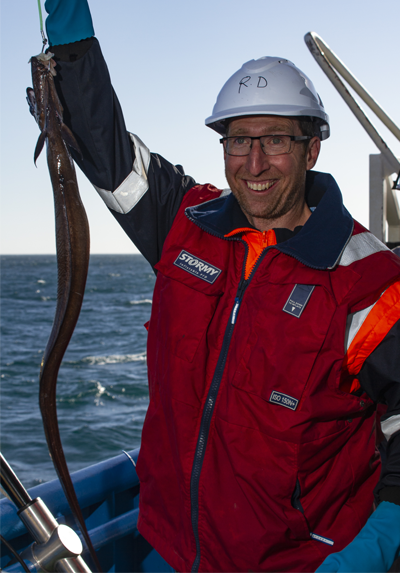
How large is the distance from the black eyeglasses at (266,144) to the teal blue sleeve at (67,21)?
0.73m

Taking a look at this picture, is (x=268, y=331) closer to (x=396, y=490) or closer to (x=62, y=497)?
(x=396, y=490)

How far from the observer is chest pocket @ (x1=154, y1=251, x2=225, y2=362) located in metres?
1.97

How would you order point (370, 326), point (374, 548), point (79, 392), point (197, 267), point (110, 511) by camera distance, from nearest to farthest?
point (374, 548) < point (370, 326) < point (197, 267) < point (110, 511) < point (79, 392)

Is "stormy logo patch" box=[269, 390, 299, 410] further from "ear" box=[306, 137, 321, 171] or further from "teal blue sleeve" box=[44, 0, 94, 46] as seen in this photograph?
"teal blue sleeve" box=[44, 0, 94, 46]

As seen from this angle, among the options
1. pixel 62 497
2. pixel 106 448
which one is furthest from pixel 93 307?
pixel 62 497

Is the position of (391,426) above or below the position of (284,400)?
below

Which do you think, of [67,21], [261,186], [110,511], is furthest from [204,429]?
[67,21]

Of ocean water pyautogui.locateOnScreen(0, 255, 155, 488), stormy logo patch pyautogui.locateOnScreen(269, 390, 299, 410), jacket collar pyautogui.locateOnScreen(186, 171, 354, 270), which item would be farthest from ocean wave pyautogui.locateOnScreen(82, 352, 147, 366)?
stormy logo patch pyautogui.locateOnScreen(269, 390, 299, 410)

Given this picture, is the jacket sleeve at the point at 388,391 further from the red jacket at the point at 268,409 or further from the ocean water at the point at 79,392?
the ocean water at the point at 79,392

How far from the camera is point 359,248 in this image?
1.96 metres

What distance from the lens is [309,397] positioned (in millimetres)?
1810

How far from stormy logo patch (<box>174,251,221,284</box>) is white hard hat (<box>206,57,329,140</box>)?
642 mm

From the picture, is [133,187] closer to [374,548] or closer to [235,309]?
[235,309]

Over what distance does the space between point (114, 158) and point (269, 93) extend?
0.72 metres
